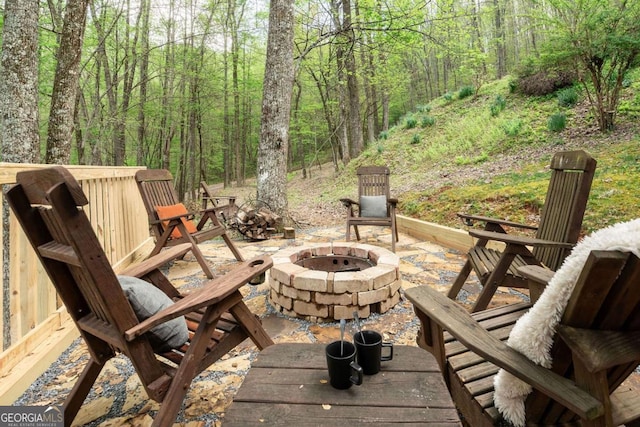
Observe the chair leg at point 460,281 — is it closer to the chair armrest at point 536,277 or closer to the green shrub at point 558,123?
the chair armrest at point 536,277

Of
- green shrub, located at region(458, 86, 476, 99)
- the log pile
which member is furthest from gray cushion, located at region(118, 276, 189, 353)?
green shrub, located at region(458, 86, 476, 99)

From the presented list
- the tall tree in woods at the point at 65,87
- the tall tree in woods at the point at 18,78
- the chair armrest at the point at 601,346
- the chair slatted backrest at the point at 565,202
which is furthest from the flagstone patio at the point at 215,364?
the tall tree in woods at the point at 65,87

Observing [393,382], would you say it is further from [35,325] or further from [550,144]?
[550,144]

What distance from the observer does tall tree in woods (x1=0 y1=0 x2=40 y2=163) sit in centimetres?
337

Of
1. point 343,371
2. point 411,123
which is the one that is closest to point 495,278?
point 343,371

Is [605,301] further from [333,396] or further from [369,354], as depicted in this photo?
[333,396]

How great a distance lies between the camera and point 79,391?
142 centimetres

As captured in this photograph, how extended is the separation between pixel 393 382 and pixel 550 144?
7091 millimetres

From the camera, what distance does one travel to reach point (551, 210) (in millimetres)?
2221

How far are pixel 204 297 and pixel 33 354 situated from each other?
1454 millimetres

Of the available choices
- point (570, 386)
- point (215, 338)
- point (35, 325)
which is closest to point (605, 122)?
point (570, 386)

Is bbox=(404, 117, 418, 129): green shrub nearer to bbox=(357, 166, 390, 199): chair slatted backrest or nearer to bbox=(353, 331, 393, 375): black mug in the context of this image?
bbox=(357, 166, 390, 199): chair slatted backrest

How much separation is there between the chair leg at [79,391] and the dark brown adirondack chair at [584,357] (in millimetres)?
1434

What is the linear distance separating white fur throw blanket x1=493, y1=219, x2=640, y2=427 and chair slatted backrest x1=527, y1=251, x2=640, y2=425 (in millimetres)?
25
